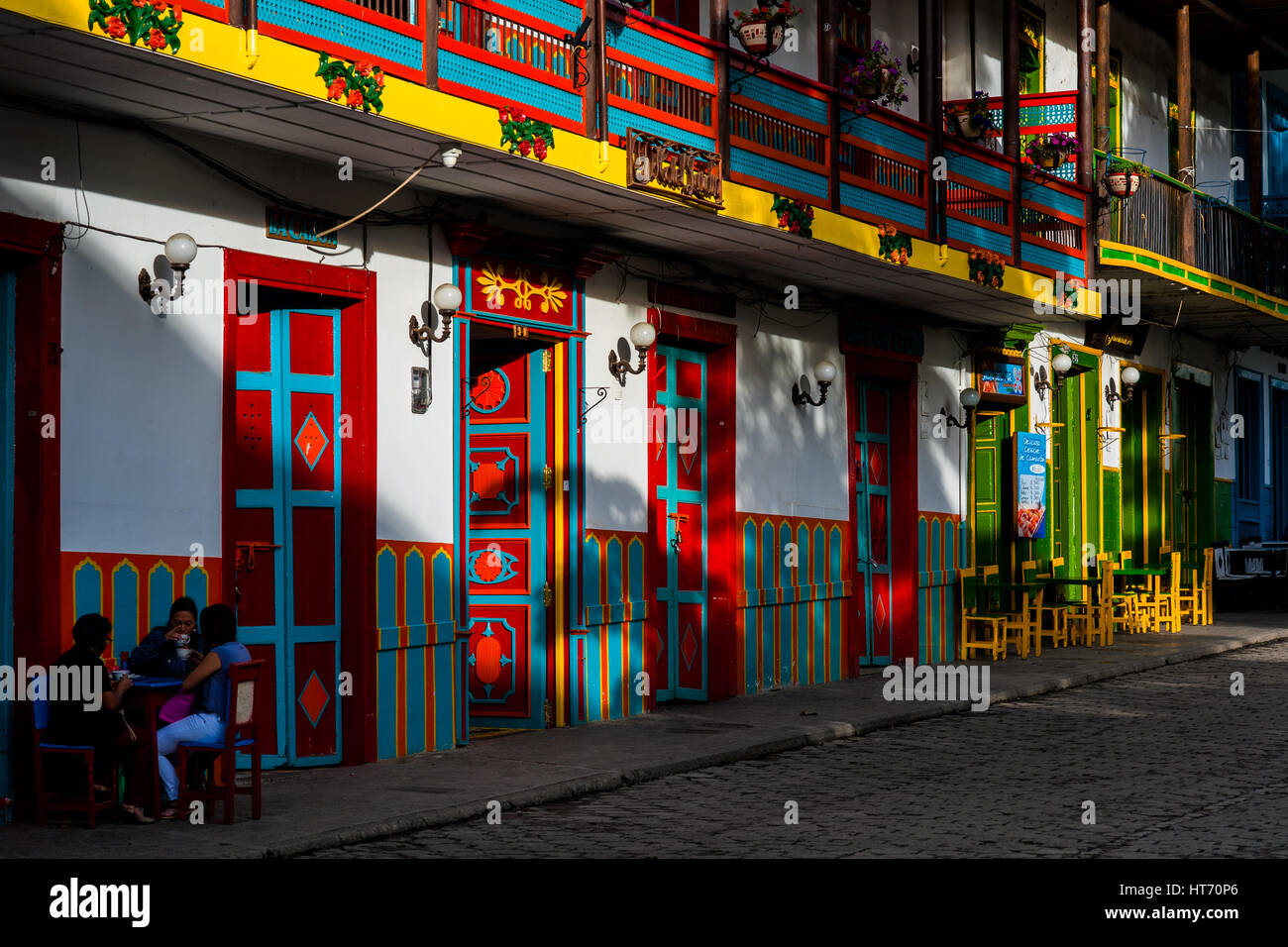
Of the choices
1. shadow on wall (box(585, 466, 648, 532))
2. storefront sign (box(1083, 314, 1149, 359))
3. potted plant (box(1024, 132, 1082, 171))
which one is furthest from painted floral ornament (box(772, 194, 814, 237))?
storefront sign (box(1083, 314, 1149, 359))

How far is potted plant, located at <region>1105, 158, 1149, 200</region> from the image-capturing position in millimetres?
19375

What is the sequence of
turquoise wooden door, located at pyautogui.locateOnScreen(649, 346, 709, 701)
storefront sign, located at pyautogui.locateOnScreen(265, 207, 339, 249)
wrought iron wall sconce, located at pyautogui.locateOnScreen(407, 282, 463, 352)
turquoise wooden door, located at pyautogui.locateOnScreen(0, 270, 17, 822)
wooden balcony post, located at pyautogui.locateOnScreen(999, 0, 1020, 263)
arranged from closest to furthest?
turquoise wooden door, located at pyautogui.locateOnScreen(0, 270, 17, 822) → storefront sign, located at pyautogui.locateOnScreen(265, 207, 339, 249) → wrought iron wall sconce, located at pyautogui.locateOnScreen(407, 282, 463, 352) → turquoise wooden door, located at pyautogui.locateOnScreen(649, 346, 709, 701) → wooden balcony post, located at pyautogui.locateOnScreen(999, 0, 1020, 263)

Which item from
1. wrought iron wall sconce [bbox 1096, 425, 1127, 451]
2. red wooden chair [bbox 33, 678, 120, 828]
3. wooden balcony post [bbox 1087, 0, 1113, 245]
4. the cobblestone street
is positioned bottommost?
the cobblestone street

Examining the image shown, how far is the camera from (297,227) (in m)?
10.8

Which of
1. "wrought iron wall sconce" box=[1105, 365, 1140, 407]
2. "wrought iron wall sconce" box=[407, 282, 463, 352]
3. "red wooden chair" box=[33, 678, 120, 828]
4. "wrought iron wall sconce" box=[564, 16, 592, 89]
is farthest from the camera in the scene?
"wrought iron wall sconce" box=[1105, 365, 1140, 407]

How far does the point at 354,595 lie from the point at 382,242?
240cm

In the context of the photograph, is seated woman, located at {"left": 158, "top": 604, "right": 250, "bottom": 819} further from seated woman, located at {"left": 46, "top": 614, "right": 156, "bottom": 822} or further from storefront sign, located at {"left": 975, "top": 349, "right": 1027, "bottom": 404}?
storefront sign, located at {"left": 975, "top": 349, "right": 1027, "bottom": 404}

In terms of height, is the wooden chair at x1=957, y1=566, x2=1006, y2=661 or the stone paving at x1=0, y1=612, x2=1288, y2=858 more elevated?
the wooden chair at x1=957, y1=566, x2=1006, y2=661

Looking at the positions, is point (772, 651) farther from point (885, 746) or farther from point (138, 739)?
point (138, 739)

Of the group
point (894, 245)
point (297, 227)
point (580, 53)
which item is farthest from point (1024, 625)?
point (297, 227)

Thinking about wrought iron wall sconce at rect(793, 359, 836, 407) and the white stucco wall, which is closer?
the white stucco wall

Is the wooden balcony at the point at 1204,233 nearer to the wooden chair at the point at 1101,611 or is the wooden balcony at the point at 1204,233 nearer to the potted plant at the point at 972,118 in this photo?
the potted plant at the point at 972,118

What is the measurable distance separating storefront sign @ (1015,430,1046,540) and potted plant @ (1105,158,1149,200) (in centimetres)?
300
